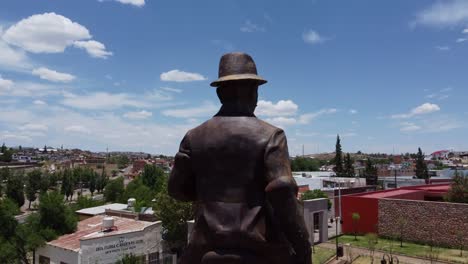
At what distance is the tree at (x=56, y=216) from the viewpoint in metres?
22.9

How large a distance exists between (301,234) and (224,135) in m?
1.34

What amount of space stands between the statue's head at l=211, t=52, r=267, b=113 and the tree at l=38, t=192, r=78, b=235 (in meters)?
20.6

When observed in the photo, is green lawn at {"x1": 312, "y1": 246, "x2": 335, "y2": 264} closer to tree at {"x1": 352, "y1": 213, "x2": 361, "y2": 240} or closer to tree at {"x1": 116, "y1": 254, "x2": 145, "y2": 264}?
tree at {"x1": 352, "y1": 213, "x2": 361, "y2": 240}

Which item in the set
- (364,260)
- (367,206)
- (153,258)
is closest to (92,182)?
(367,206)

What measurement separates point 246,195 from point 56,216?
70.5ft

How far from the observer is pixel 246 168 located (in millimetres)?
4570

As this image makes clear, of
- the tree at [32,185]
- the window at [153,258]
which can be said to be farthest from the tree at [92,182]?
the window at [153,258]

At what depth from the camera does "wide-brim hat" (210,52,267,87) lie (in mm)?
4855

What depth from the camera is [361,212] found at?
1364 inches

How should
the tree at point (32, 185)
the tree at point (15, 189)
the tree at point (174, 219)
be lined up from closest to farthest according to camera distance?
the tree at point (174, 219)
the tree at point (15, 189)
the tree at point (32, 185)

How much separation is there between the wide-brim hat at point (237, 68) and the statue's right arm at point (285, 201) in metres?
0.87

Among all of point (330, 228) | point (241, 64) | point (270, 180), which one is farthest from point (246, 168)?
point (330, 228)

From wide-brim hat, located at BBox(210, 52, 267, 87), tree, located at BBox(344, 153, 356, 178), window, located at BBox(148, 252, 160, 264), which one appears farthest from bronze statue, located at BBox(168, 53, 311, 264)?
tree, located at BBox(344, 153, 356, 178)

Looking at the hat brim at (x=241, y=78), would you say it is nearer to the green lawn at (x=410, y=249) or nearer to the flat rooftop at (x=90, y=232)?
the flat rooftop at (x=90, y=232)
